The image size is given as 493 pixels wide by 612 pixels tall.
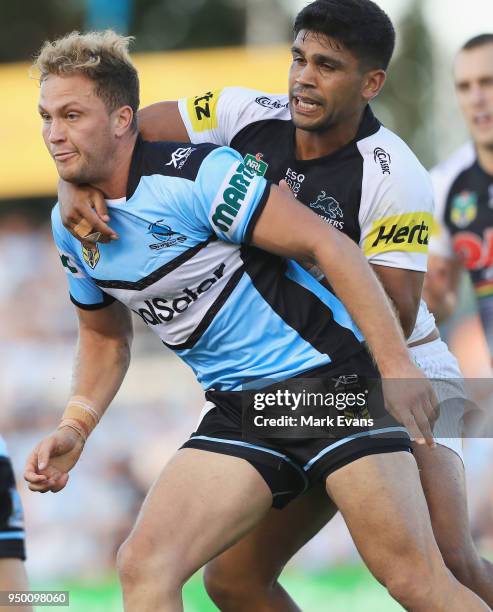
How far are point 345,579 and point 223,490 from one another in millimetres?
5629

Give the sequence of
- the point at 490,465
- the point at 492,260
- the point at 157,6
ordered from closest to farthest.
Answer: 1. the point at 492,260
2. the point at 490,465
3. the point at 157,6

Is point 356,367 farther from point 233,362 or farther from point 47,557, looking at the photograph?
point 47,557

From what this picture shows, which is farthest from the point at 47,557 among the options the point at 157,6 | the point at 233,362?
the point at 157,6

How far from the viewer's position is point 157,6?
28328 millimetres

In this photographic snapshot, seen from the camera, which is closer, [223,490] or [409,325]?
[223,490]

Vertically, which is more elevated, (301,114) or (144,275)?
(301,114)

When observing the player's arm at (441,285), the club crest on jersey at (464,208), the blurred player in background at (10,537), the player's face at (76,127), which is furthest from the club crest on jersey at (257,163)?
the club crest on jersey at (464,208)

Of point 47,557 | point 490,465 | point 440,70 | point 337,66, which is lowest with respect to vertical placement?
point 47,557

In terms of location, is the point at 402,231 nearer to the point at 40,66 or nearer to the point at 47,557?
the point at 40,66

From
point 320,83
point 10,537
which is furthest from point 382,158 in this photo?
point 10,537

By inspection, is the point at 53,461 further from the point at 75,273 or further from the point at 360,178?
the point at 360,178

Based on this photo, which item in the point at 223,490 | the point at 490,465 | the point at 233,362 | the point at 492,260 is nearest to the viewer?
the point at 223,490

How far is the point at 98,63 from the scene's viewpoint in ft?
13.5

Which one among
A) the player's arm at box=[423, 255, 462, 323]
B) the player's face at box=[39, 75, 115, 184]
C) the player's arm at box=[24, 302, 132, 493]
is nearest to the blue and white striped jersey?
the player's face at box=[39, 75, 115, 184]
